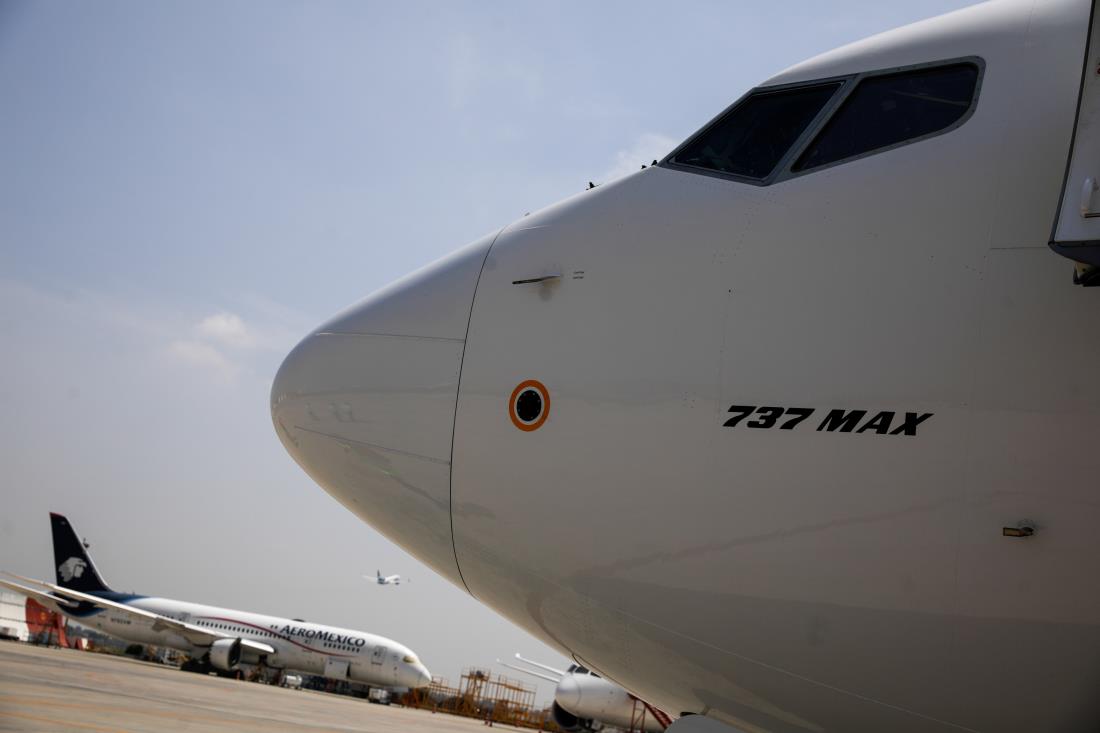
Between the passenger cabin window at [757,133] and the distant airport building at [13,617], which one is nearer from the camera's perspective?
the passenger cabin window at [757,133]

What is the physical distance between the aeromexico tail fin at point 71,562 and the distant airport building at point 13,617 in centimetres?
1209

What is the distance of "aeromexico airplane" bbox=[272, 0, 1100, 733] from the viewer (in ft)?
10.6

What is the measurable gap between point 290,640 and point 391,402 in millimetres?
44935

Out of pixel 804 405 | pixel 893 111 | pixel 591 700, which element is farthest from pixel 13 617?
pixel 893 111

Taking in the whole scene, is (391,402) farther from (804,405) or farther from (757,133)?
(757,133)

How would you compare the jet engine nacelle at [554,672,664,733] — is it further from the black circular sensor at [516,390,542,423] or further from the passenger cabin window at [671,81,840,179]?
the passenger cabin window at [671,81,840,179]

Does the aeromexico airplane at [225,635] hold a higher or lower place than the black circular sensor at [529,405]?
lower

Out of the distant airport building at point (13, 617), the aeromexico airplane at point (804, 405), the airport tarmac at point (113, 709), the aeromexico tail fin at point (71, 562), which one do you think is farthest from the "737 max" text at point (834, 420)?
the distant airport building at point (13, 617)

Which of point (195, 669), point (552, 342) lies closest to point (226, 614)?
point (195, 669)

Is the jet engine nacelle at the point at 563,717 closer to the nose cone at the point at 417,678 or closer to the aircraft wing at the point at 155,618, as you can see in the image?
the nose cone at the point at 417,678

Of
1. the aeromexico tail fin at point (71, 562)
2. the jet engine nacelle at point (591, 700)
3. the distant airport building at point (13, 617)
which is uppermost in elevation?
the jet engine nacelle at point (591, 700)

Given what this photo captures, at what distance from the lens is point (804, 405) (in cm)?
356

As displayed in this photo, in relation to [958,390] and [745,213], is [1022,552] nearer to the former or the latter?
[958,390]

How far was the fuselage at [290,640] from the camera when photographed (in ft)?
142
